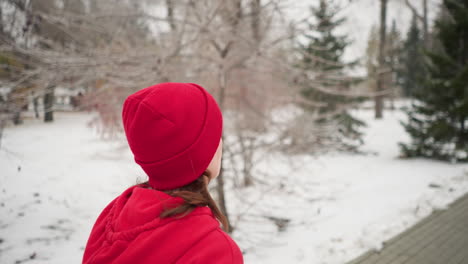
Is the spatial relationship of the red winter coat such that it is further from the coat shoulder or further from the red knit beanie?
the red knit beanie

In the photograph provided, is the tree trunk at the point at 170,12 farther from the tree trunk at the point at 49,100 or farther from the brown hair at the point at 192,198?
the brown hair at the point at 192,198

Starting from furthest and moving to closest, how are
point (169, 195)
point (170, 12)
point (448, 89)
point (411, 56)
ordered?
point (411, 56) → point (448, 89) → point (170, 12) → point (169, 195)

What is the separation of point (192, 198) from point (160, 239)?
0.18 metres

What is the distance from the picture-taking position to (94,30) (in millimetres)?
3438

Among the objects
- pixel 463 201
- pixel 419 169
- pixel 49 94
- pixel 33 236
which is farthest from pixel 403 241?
pixel 419 169

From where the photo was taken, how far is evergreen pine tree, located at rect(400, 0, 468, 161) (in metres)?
7.76

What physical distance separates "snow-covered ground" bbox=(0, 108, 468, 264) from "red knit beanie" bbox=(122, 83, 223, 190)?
1.89 ft

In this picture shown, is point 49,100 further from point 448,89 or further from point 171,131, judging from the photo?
point 448,89

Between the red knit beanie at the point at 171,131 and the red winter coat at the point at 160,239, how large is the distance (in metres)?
0.11

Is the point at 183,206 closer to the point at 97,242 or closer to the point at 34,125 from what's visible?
the point at 97,242

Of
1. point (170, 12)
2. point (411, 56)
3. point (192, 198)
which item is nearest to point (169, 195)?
point (192, 198)

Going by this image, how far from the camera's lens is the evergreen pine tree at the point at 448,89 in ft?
25.5

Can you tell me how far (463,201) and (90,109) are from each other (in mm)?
6041

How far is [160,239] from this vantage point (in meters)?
0.92
